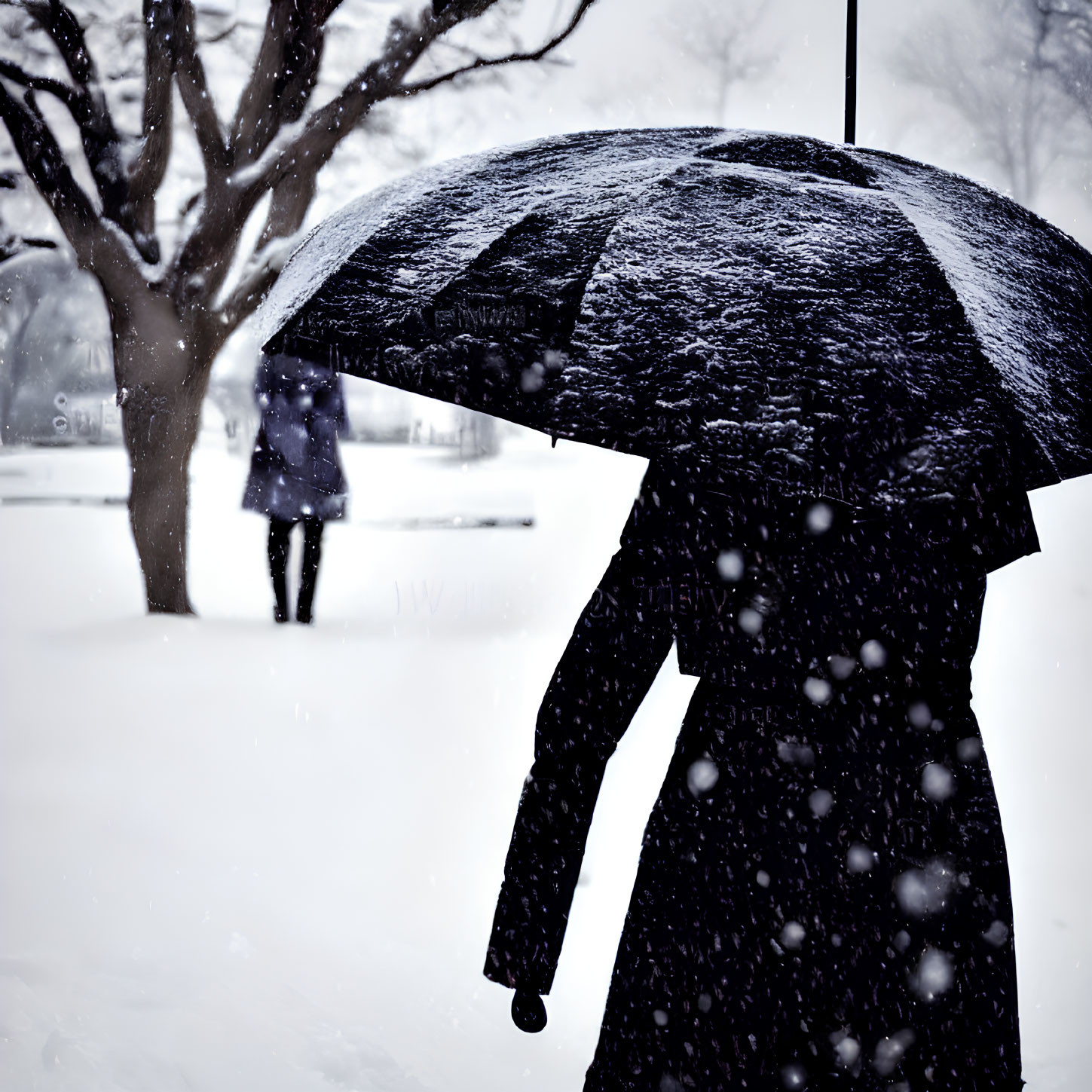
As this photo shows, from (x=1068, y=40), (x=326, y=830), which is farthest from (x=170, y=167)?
(x=1068, y=40)

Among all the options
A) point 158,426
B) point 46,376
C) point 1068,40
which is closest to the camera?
point 158,426

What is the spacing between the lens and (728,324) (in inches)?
46.5

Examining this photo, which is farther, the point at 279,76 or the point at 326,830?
the point at 279,76

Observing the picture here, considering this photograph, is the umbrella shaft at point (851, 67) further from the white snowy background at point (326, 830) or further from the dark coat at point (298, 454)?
the dark coat at point (298, 454)

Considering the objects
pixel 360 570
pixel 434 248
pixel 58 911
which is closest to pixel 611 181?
pixel 434 248

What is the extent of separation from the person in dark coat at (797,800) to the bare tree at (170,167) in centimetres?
536

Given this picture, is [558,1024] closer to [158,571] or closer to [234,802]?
[234,802]

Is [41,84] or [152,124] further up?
[41,84]

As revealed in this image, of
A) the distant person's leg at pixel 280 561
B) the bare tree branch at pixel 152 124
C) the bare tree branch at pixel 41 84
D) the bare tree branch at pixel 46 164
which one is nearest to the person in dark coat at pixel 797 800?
the distant person's leg at pixel 280 561

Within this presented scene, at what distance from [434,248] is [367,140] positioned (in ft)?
18.8

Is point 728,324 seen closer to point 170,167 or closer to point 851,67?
point 851,67

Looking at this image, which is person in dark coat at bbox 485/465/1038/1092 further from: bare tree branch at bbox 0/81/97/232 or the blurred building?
the blurred building

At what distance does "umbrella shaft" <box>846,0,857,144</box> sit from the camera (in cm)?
232

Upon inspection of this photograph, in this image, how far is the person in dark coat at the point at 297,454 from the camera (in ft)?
17.7
